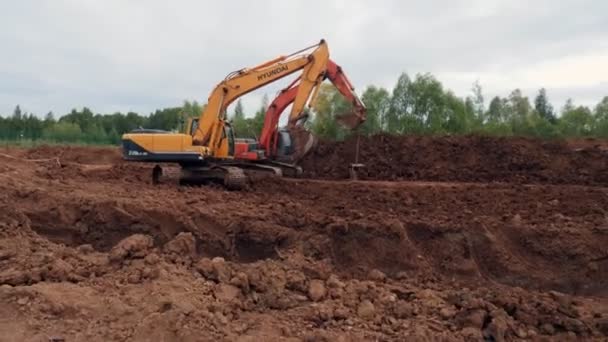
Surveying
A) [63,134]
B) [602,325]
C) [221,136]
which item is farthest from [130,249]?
[63,134]

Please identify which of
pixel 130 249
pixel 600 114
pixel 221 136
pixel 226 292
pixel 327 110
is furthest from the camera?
pixel 600 114

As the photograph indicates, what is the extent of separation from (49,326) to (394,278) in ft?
12.7

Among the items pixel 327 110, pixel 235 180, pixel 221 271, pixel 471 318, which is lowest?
pixel 471 318

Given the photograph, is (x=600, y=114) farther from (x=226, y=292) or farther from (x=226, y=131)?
(x=226, y=292)

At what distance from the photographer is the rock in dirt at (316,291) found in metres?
5.89

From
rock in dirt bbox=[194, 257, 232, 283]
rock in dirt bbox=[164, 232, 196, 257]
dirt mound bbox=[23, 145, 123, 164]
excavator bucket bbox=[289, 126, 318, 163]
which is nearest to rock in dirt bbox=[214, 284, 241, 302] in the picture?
rock in dirt bbox=[194, 257, 232, 283]

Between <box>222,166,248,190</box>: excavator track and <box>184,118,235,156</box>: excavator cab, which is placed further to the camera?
<box>184,118,235,156</box>: excavator cab

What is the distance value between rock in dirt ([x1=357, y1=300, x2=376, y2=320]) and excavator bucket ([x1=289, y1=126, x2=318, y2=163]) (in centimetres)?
876

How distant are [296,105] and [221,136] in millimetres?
1950

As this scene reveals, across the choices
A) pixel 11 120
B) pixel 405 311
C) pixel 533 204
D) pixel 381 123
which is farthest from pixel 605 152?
pixel 11 120

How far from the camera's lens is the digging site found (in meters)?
5.27

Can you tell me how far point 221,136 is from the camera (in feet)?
42.6

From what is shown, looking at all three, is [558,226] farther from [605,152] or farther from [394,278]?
[605,152]

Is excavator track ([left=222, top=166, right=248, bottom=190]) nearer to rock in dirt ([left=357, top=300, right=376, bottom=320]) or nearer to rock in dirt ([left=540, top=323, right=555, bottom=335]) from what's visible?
rock in dirt ([left=357, top=300, right=376, bottom=320])
